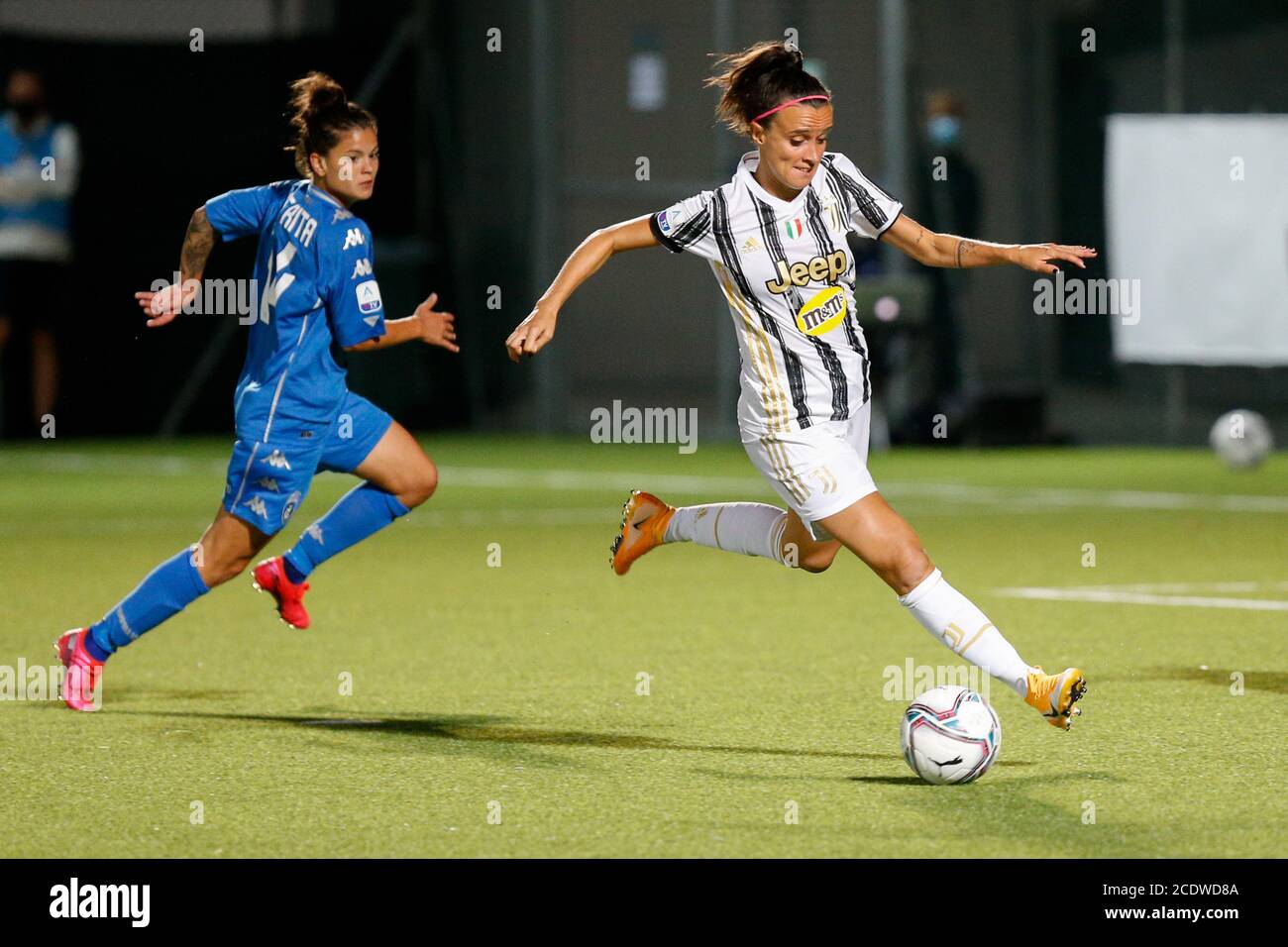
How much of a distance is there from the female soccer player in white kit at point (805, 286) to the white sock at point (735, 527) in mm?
438

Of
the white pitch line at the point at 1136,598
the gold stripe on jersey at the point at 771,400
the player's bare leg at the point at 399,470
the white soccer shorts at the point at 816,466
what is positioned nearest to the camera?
the white soccer shorts at the point at 816,466

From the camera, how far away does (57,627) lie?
28.5 feet

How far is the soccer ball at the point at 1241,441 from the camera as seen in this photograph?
54.0 ft

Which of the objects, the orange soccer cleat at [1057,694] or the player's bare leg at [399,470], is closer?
the orange soccer cleat at [1057,694]

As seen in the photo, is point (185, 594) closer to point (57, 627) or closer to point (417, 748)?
point (417, 748)

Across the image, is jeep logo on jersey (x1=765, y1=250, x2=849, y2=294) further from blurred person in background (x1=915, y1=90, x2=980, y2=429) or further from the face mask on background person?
the face mask on background person

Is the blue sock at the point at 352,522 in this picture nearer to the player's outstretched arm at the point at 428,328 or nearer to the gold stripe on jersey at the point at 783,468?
the player's outstretched arm at the point at 428,328

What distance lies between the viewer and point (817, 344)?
6.12 meters

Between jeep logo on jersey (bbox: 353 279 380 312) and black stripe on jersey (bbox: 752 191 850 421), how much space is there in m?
1.29

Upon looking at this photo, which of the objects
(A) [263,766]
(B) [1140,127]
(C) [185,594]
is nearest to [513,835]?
(A) [263,766]

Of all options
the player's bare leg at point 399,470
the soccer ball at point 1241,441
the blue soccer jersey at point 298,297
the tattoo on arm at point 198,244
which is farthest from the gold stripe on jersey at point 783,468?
the soccer ball at point 1241,441

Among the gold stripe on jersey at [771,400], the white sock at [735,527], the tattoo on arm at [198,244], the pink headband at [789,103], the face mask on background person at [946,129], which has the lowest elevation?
the white sock at [735,527]

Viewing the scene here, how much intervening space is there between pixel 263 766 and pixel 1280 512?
8529 millimetres

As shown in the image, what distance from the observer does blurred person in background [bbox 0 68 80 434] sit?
17984mm
